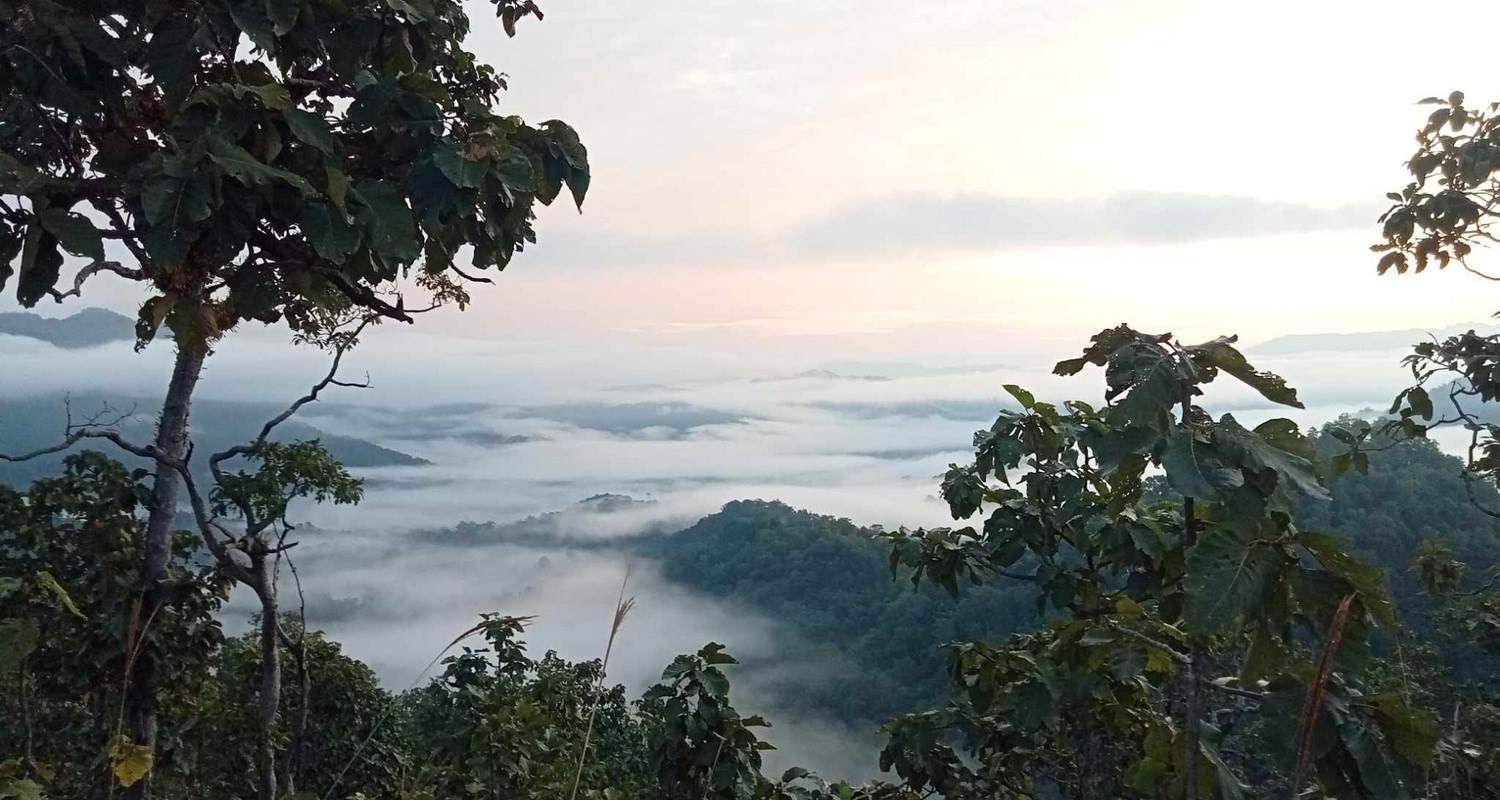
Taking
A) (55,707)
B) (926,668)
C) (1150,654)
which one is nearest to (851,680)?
(926,668)

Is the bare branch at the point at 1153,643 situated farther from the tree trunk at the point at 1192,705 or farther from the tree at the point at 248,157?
the tree at the point at 248,157

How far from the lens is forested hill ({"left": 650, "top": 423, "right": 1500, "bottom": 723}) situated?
3553 cm

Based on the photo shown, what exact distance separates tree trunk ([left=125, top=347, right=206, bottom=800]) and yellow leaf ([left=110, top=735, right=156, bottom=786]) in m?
4.30

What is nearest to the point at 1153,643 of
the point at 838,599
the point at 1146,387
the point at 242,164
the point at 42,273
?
the point at 1146,387

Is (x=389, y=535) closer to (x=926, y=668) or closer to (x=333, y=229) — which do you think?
(x=926, y=668)

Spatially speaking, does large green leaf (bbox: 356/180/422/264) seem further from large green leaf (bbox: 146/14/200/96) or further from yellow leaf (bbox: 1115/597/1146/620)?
yellow leaf (bbox: 1115/597/1146/620)

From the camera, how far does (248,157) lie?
7.72 feet

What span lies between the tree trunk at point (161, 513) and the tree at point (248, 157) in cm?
360

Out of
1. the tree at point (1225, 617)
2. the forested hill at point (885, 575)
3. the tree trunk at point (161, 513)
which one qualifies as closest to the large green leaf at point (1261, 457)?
the tree at point (1225, 617)

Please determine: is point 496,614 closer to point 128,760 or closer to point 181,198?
point 128,760

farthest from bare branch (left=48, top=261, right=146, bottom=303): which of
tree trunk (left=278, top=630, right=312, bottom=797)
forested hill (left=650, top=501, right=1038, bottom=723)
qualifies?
forested hill (left=650, top=501, right=1038, bottom=723)

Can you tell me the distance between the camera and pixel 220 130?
8.09 ft

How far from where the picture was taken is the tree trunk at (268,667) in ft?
22.0

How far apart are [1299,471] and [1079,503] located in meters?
2.09
